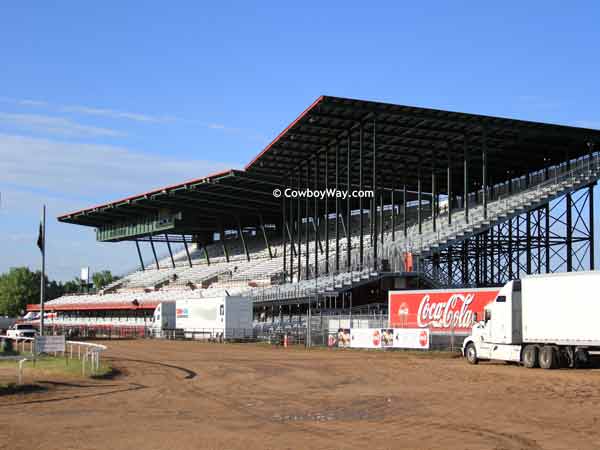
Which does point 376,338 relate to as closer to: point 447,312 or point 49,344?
point 447,312

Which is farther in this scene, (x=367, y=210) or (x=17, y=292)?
(x=17, y=292)

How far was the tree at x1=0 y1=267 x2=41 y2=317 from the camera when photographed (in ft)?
501

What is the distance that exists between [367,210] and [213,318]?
37799mm

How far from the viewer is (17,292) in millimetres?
153625

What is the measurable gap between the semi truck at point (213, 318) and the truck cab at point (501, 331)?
1062 inches

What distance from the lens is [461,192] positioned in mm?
87438

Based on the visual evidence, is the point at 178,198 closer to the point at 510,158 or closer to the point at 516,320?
the point at 510,158

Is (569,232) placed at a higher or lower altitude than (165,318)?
higher

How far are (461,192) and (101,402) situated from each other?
71562 mm

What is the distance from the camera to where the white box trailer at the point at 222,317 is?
191ft

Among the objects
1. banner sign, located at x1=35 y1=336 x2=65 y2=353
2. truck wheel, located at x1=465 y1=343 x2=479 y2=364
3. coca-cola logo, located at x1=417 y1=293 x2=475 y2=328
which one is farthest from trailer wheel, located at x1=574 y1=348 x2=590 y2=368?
banner sign, located at x1=35 y1=336 x2=65 y2=353

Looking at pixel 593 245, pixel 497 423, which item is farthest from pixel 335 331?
pixel 497 423

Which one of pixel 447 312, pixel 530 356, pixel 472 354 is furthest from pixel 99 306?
pixel 530 356

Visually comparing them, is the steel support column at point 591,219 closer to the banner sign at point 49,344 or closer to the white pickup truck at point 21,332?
the white pickup truck at point 21,332
